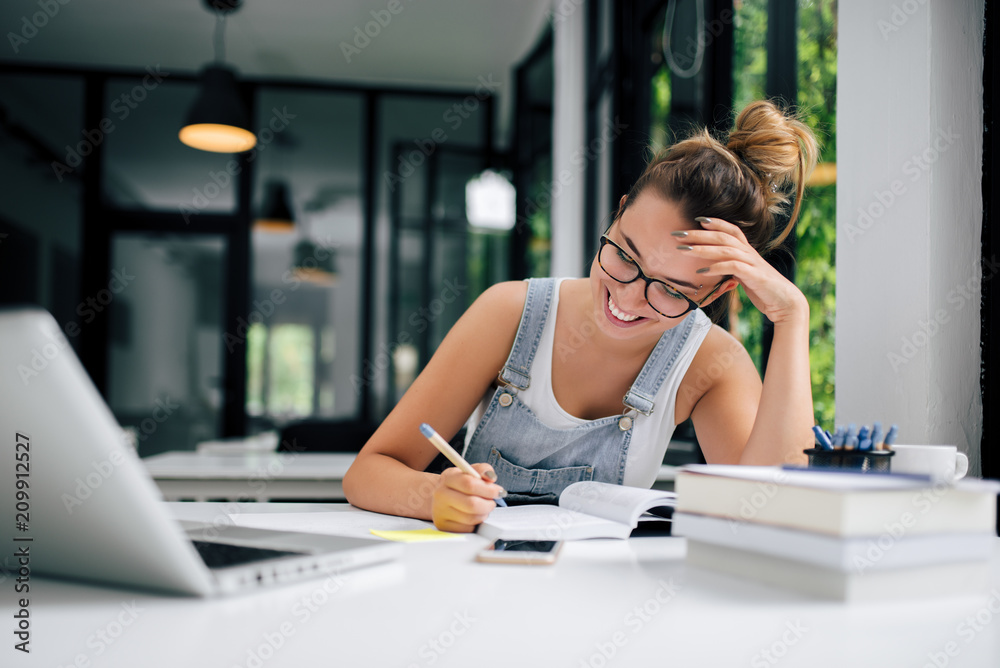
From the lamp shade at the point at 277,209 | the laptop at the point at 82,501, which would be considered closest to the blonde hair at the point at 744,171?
the laptop at the point at 82,501

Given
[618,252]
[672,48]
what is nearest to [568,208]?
[672,48]

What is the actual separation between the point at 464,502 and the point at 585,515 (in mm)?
181

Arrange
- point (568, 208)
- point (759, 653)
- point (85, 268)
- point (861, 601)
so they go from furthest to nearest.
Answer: point (85, 268)
point (568, 208)
point (861, 601)
point (759, 653)

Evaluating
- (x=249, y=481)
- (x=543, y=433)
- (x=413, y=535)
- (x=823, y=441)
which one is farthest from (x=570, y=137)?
(x=413, y=535)

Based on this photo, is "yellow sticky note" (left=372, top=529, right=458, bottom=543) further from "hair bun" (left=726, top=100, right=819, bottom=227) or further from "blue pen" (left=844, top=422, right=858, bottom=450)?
"hair bun" (left=726, top=100, right=819, bottom=227)

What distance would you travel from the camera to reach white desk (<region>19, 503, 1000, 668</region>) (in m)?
0.49

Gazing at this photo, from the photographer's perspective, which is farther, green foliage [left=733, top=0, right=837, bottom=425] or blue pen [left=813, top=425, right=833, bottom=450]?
green foliage [left=733, top=0, right=837, bottom=425]

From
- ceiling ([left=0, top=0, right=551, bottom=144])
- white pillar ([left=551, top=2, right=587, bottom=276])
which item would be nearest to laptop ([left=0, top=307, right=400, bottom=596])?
white pillar ([left=551, top=2, right=587, bottom=276])

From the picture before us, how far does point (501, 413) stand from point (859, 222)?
2.49 feet

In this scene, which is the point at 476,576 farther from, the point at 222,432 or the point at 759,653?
the point at 222,432

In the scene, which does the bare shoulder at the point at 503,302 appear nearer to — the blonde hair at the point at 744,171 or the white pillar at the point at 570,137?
the blonde hair at the point at 744,171

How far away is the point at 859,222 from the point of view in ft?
4.37

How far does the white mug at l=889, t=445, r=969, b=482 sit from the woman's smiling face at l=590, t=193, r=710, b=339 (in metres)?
0.42

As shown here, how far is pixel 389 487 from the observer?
119 centimetres
